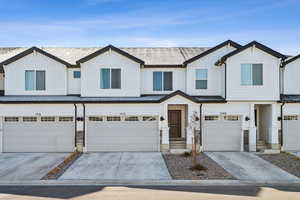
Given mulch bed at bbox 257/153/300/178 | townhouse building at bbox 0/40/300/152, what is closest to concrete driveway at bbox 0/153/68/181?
townhouse building at bbox 0/40/300/152

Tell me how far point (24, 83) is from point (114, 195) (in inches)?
458

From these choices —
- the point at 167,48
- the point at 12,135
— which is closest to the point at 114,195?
the point at 12,135

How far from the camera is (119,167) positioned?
10.6 m

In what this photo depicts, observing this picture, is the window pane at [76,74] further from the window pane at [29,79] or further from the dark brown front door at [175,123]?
the dark brown front door at [175,123]

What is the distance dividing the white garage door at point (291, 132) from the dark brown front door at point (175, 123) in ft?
23.5

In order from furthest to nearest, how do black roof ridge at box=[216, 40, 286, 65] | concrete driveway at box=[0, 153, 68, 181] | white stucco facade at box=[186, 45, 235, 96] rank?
1. white stucco facade at box=[186, 45, 235, 96]
2. black roof ridge at box=[216, 40, 286, 65]
3. concrete driveway at box=[0, 153, 68, 181]

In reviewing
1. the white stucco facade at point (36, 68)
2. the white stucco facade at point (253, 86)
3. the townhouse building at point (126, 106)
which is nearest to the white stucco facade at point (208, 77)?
the townhouse building at point (126, 106)

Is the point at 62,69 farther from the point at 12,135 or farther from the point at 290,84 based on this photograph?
the point at 290,84

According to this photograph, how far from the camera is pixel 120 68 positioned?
49.3ft

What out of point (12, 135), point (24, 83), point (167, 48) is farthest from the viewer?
point (167, 48)

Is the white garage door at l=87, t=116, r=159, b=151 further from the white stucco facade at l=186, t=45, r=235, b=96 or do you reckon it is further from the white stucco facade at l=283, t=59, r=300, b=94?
the white stucco facade at l=283, t=59, r=300, b=94

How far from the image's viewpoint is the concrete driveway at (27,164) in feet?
30.3

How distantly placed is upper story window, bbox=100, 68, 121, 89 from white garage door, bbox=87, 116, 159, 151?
229 cm

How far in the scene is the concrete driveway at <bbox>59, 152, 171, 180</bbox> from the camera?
362 inches
